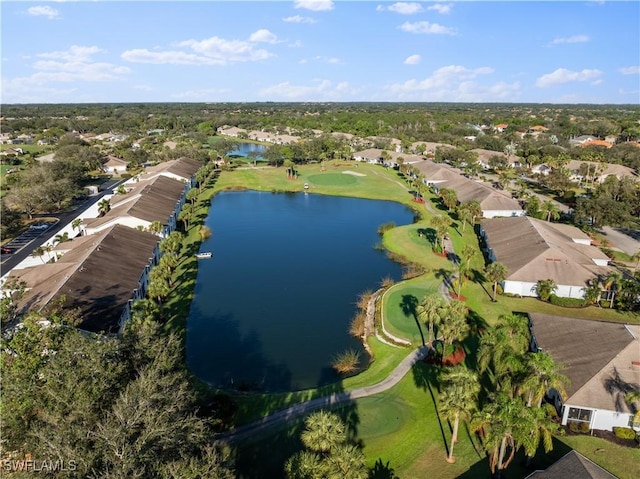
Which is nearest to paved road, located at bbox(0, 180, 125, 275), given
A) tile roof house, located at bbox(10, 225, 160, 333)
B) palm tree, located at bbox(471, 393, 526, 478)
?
tile roof house, located at bbox(10, 225, 160, 333)

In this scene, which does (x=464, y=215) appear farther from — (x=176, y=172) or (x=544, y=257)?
(x=176, y=172)

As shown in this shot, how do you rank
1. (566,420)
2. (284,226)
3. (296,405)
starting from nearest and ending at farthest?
(566,420) < (296,405) < (284,226)

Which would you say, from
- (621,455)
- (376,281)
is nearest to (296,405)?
(621,455)

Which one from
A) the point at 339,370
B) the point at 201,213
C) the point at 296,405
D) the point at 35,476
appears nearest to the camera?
the point at 35,476

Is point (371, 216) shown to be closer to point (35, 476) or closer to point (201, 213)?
point (201, 213)

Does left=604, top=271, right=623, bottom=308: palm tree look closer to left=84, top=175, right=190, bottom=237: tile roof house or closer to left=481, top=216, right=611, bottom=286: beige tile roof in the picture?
left=481, top=216, right=611, bottom=286: beige tile roof

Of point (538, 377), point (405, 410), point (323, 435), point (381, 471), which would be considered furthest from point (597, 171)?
point (323, 435)
